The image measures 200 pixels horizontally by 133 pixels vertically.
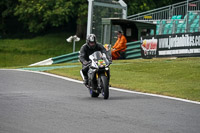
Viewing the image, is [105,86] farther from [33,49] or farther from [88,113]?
[33,49]

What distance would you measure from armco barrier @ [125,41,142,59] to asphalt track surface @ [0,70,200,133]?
12.5m

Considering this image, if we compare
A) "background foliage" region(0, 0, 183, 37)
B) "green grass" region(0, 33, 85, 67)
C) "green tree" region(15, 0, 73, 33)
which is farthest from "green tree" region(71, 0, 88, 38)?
"green grass" region(0, 33, 85, 67)

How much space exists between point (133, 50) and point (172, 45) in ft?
10.6

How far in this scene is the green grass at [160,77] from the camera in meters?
13.7

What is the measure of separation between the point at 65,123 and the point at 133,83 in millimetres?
8055

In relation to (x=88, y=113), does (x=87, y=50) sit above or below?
above

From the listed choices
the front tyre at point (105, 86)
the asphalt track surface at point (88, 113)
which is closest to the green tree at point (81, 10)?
the asphalt track surface at point (88, 113)

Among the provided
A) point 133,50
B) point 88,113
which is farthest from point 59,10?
point 88,113

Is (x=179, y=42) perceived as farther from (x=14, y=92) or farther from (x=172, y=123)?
(x=172, y=123)

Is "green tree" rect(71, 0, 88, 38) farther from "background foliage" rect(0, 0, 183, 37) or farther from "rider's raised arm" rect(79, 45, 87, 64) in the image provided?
"rider's raised arm" rect(79, 45, 87, 64)

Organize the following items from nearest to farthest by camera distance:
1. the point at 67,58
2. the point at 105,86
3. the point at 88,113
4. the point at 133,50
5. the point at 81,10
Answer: the point at 88,113, the point at 105,86, the point at 133,50, the point at 67,58, the point at 81,10

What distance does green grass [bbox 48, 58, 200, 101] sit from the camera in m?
13.7

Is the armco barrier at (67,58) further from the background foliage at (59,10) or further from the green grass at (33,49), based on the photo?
the background foliage at (59,10)

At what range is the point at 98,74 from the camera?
1161 centimetres
